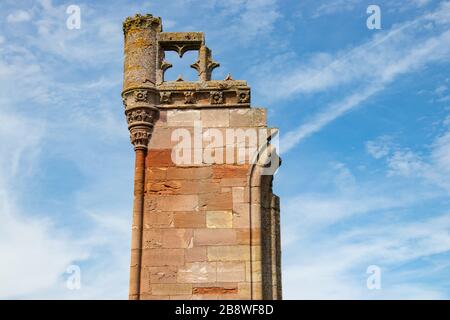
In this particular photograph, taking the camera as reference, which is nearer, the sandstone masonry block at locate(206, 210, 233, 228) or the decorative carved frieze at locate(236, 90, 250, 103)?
the sandstone masonry block at locate(206, 210, 233, 228)

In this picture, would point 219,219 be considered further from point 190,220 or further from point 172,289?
point 172,289

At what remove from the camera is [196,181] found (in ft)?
40.8

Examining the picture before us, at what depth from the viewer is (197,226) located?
478 inches

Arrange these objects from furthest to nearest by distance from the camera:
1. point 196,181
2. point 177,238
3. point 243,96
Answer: point 243,96, point 196,181, point 177,238

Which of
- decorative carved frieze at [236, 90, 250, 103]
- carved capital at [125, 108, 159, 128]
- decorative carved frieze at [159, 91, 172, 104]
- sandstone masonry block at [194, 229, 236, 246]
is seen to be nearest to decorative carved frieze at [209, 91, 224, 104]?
decorative carved frieze at [236, 90, 250, 103]

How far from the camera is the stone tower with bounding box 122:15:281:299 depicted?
11930mm

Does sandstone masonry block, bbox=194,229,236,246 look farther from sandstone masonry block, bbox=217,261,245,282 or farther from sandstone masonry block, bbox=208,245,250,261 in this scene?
sandstone masonry block, bbox=217,261,245,282

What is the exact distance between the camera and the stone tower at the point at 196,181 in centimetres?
Answer: 1193

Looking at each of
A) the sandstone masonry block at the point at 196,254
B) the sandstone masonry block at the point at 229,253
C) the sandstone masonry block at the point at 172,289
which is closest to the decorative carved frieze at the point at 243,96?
the sandstone masonry block at the point at 229,253

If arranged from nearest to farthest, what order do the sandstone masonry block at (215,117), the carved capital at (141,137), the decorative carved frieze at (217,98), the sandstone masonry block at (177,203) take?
the sandstone masonry block at (177,203) < the carved capital at (141,137) < the sandstone masonry block at (215,117) < the decorative carved frieze at (217,98)

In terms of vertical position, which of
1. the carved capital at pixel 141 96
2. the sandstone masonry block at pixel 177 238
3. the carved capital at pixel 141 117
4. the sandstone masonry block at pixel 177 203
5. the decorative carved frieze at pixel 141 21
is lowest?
the sandstone masonry block at pixel 177 238


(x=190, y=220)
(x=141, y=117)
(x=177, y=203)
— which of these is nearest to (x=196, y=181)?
(x=177, y=203)

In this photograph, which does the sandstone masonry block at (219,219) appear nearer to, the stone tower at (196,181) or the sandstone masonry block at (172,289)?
the stone tower at (196,181)
